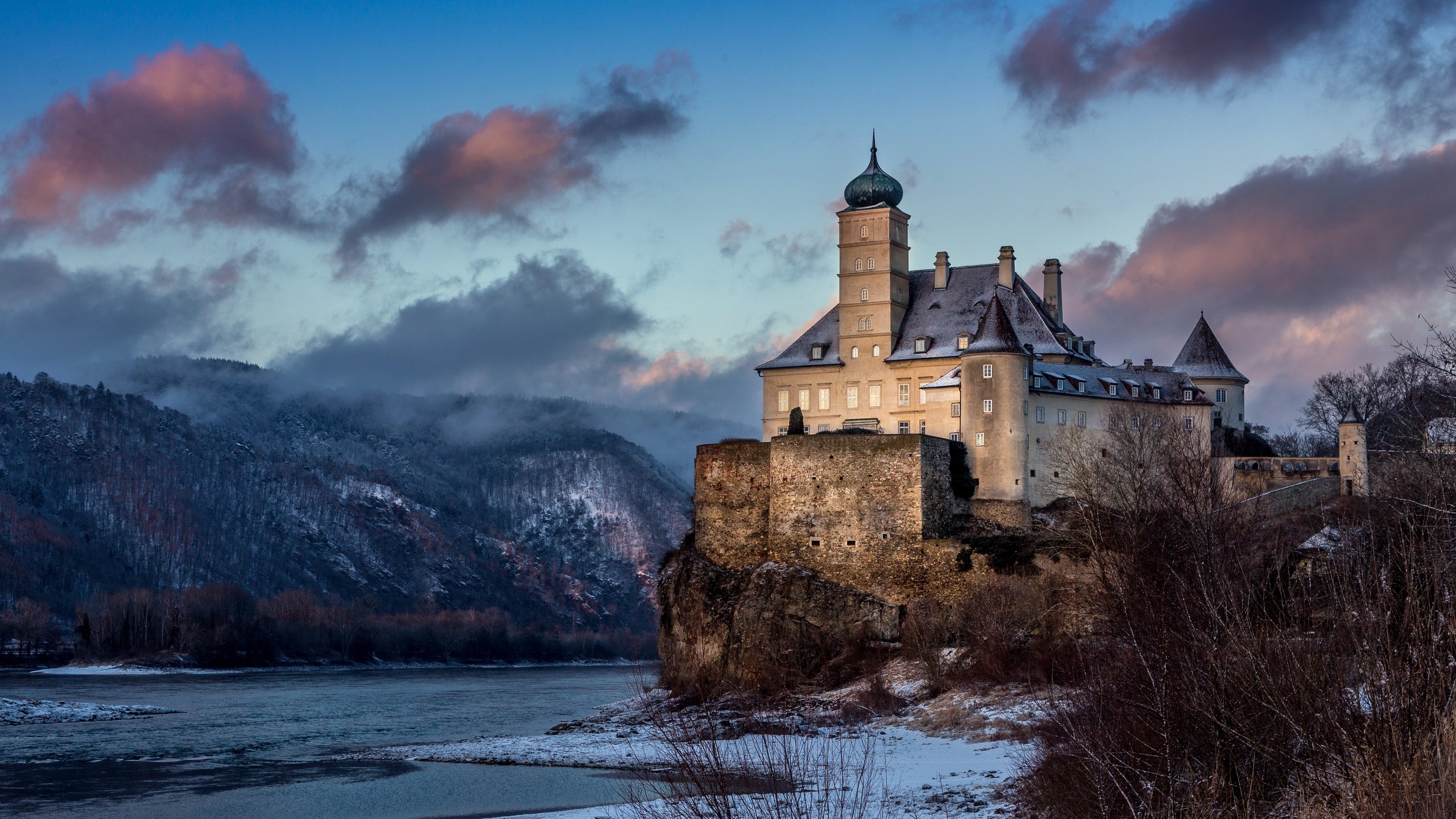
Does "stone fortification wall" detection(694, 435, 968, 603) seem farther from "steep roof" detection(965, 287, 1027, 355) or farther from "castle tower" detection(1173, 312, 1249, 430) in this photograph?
"castle tower" detection(1173, 312, 1249, 430)

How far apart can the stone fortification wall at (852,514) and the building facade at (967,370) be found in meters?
3.51

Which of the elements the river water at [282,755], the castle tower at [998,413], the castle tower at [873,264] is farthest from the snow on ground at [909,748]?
the castle tower at [873,264]

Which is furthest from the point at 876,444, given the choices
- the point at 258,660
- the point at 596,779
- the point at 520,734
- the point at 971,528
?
the point at 258,660

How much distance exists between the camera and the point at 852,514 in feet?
204

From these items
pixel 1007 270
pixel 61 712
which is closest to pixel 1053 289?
pixel 1007 270

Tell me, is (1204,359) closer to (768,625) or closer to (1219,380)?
(1219,380)

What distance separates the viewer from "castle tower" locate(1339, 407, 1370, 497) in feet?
207

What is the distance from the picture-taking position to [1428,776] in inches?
620

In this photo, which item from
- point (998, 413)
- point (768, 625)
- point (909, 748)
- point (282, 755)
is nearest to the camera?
point (909, 748)

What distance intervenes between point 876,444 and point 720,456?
799 cm

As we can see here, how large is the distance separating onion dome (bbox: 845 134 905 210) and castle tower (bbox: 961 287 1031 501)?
14.6 meters

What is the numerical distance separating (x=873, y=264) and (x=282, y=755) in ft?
124

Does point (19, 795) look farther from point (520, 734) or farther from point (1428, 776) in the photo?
point (1428, 776)

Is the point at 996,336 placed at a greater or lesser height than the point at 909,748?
greater
